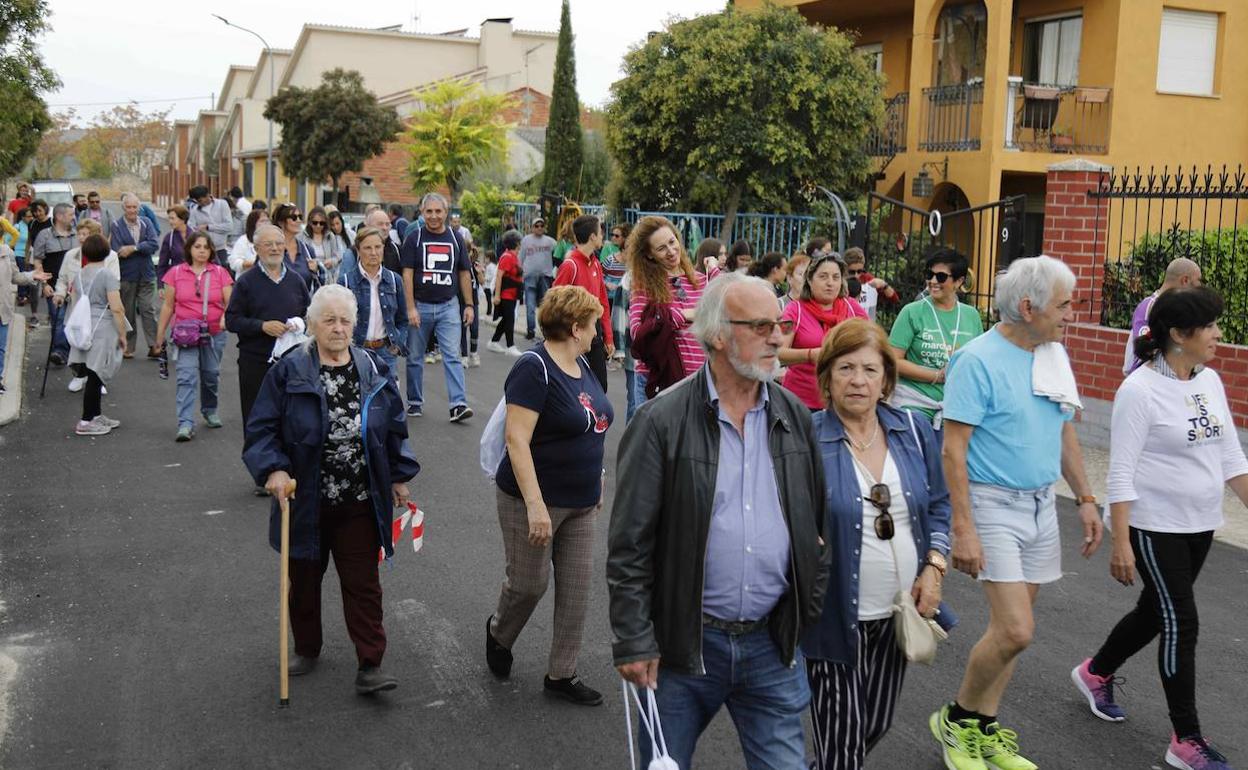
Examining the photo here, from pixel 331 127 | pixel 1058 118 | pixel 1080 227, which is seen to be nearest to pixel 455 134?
pixel 331 127

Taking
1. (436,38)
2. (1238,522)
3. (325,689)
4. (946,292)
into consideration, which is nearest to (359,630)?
(325,689)

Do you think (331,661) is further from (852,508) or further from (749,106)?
(749,106)

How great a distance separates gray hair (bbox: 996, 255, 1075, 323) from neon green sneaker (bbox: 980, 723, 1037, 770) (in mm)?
1575

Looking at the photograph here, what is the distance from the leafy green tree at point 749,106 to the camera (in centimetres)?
2019

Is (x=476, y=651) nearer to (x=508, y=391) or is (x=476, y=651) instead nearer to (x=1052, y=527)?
(x=508, y=391)

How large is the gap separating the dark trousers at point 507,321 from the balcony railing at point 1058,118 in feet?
28.4

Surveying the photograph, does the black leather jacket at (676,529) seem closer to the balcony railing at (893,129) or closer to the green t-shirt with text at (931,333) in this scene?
the green t-shirt with text at (931,333)

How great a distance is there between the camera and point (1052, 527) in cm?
475

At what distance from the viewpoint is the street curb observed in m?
12.3

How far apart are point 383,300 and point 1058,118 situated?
46.5 ft

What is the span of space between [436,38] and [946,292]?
199 ft

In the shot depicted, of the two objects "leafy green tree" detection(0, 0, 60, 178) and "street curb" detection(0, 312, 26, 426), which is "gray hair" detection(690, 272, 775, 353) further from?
"leafy green tree" detection(0, 0, 60, 178)

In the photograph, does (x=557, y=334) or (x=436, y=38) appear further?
(x=436, y=38)

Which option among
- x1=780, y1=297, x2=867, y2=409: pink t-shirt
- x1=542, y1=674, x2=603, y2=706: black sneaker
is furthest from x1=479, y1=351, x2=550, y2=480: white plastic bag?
x1=780, y1=297, x2=867, y2=409: pink t-shirt
